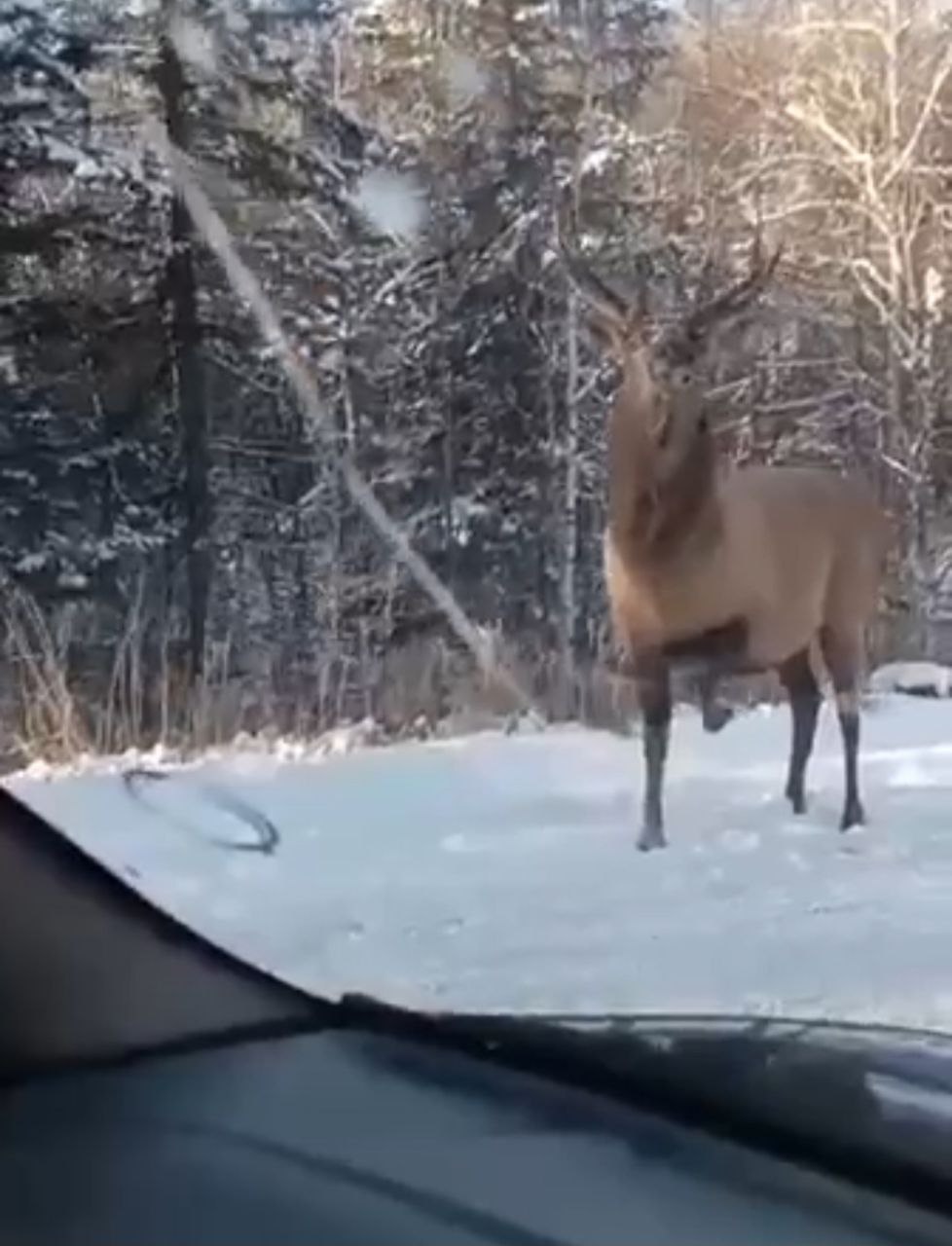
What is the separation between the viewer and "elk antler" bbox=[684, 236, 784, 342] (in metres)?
1.59

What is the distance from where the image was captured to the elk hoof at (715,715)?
6.05 ft

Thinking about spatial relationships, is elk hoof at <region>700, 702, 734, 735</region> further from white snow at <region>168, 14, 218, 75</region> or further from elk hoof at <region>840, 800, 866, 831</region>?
white snow at <region>168, 14, 218, 75</region>

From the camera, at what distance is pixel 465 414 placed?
70.8 inches

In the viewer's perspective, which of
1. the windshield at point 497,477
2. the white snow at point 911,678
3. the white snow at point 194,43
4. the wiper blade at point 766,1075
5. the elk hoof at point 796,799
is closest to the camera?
the wiper blade at point 766,1075

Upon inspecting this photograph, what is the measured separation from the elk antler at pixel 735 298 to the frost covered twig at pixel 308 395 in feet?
0.79

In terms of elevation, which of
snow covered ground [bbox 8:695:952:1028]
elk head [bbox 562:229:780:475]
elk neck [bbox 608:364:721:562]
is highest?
elk head [bbox 562:229:780:475]

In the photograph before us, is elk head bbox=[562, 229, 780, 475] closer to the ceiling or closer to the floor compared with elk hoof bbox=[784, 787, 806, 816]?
closer to the ceiling

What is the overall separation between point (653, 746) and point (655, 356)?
28 centimetres

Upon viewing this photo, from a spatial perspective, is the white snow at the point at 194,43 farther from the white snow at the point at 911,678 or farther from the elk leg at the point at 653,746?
the white snow at the point at 911,678

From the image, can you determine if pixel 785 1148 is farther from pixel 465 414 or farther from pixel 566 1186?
pixel 465 414

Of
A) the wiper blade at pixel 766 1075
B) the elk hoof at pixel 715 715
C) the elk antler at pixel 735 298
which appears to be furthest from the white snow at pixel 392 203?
the wiper blade at pixel 766 1075

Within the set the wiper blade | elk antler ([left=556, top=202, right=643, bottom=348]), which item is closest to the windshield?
elk antler ([left=556, top=202, right=643, bottom=348])

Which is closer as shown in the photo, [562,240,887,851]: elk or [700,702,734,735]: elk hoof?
[562,240,887,851]: elk

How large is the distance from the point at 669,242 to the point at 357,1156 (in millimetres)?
1108
